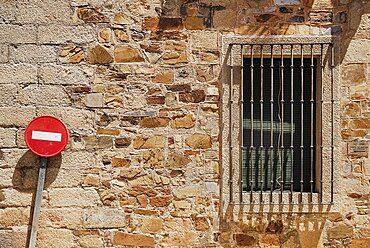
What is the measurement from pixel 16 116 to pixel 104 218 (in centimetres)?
112

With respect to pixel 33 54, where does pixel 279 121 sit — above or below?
below

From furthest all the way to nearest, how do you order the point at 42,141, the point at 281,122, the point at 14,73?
the point at 281,122
the point at 14,73
the point at 42,141

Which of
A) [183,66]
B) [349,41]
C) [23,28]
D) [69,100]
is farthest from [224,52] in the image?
[23,28]

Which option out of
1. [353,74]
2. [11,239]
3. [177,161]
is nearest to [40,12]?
[177,161]

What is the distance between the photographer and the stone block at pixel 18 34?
15.8 ft

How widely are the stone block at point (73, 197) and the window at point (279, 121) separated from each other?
1109 mm

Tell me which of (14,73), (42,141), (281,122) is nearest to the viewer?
(42,141)

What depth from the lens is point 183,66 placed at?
16.0 feet

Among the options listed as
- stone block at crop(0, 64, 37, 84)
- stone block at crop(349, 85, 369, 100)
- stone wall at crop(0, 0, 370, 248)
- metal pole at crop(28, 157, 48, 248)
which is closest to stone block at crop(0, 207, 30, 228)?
stone wall at crop(0, 0, 370, 248)

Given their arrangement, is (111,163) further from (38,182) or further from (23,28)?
(23,28)

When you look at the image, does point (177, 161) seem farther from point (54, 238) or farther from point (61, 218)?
point (54, 238)

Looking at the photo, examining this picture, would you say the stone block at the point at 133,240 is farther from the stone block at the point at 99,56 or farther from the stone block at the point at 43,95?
the stone block at the point at 99,56

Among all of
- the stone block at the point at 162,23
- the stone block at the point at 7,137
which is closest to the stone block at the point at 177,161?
the stone block at the point at 162,23

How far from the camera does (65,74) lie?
4.82m
